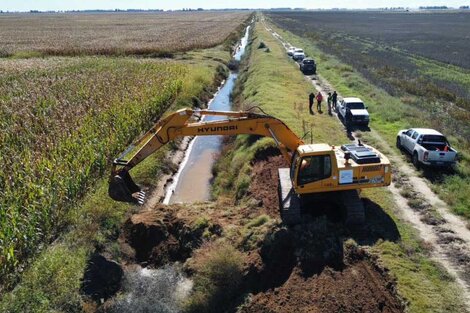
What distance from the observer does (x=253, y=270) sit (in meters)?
15.9

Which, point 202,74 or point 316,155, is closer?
point 316,155

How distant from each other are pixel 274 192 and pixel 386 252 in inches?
253

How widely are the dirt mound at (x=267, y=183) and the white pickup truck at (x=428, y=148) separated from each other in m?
6.98

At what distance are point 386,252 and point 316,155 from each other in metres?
4.16

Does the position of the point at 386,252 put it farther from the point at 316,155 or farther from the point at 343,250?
the point at 316,155

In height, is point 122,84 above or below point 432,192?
above

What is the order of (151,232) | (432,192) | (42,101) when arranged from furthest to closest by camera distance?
(42,101) → (432,192) → (151,232)

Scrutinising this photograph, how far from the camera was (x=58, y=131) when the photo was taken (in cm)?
2667

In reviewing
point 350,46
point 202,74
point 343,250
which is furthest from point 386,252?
point 350,46

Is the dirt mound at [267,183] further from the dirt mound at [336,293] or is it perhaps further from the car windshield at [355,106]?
the car windshield at [355,106]

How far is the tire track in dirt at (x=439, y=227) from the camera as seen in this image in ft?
49.7

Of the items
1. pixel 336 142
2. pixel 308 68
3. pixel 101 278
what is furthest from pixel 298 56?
pixel 101 278

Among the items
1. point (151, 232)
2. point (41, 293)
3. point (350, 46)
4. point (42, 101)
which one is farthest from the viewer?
point (350, 46)

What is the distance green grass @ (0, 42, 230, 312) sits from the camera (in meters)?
14.4
